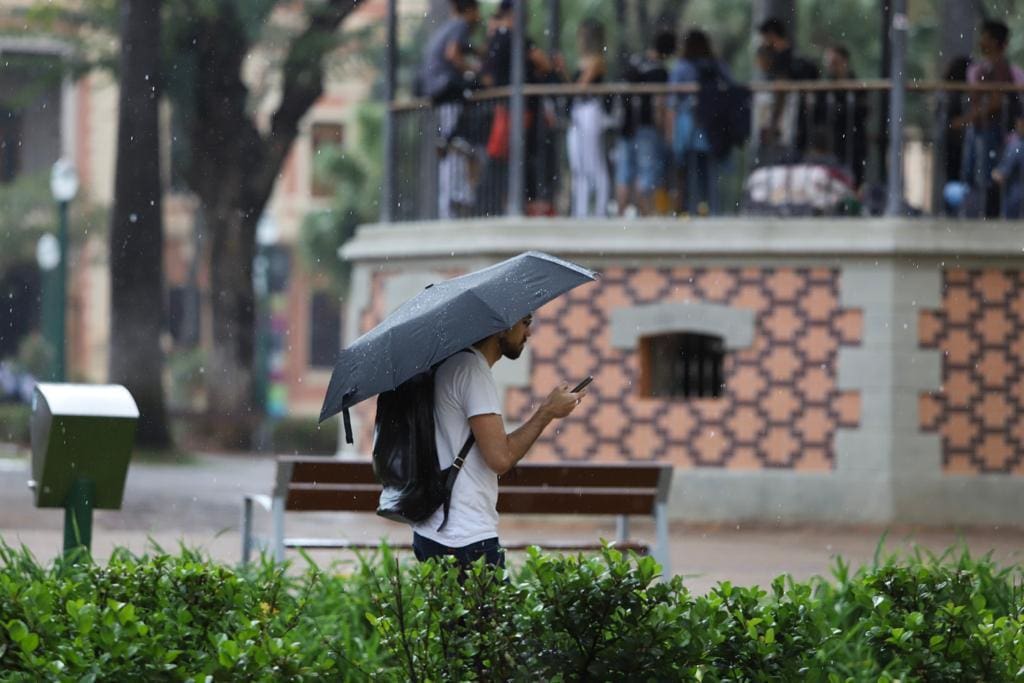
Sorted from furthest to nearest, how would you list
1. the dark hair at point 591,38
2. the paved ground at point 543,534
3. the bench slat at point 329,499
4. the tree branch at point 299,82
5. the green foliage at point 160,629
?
the tree branch at point 299,82 < the dark hair at point 591,38 < the paved ground at point 543,534 < the bench slat at point 329,499 < the green foliage at point 160,629

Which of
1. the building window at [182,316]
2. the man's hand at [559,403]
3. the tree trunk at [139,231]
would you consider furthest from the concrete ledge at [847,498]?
the building window at [182,316]

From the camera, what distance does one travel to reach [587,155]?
1697cm

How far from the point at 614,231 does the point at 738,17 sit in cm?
1897

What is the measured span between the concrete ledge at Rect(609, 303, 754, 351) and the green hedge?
988 centimetres

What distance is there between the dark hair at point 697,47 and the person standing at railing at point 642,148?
6.4 inches

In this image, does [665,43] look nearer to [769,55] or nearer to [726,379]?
[769,55]

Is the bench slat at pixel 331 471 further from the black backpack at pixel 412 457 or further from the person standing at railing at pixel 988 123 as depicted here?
the person standing at railing at pixel 988 123

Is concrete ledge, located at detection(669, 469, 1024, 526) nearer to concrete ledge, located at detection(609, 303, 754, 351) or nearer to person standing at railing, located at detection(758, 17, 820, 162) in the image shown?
concrete ledge, located at detection(609, 303, 754, 351)

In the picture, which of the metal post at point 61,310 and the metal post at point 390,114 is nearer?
the metal post at point 390,114

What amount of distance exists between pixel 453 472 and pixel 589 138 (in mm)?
10838

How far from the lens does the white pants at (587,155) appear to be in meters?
16.9

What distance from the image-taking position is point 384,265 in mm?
17891

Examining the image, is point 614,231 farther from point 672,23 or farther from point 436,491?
point 672,23

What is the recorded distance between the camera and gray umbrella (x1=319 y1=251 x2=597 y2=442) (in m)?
6.26
